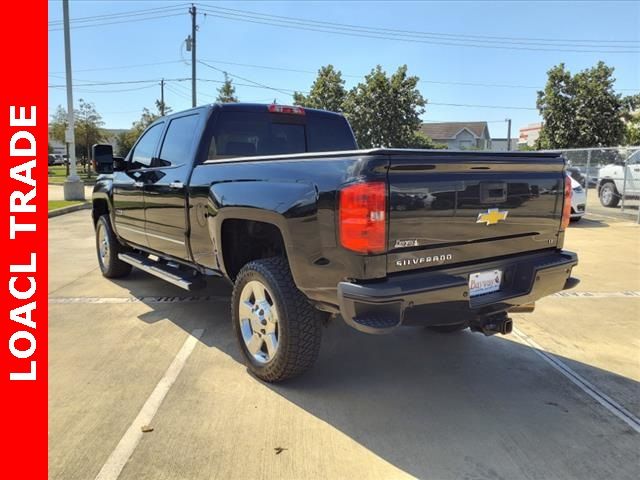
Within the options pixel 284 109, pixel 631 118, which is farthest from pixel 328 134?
pixel 631 118

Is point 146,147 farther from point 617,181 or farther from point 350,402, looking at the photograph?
point 617,181

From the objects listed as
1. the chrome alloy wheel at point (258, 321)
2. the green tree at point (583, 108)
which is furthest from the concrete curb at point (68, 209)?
the green tree at point (583, 108)

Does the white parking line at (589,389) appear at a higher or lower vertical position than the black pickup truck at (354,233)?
lower

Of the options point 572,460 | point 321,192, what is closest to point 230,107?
point 321,192

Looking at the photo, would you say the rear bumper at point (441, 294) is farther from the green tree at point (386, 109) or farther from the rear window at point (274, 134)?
the green tree at point (386, 109)

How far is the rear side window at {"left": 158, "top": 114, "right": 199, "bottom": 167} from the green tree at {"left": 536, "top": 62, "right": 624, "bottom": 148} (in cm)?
2551

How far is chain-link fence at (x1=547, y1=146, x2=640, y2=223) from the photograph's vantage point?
44.6 feet

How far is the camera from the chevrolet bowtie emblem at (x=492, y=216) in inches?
126

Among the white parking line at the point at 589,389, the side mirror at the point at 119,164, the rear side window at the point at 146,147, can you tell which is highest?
the rear side window at the point at 146,147

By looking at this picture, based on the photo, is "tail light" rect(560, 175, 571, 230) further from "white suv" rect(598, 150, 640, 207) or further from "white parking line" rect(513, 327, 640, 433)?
"white suv" rect(598, 150, 640, 207)

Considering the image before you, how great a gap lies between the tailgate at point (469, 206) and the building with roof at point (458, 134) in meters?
59.0

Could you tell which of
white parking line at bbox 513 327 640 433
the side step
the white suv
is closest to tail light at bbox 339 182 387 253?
white parking line at bbox 513 327 640 433

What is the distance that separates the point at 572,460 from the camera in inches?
109

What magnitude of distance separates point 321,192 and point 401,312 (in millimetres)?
809
